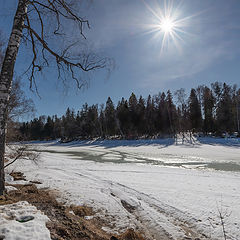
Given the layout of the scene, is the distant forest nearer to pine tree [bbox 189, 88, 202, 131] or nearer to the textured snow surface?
pine tree [bbox 189, 88, 202, 131]

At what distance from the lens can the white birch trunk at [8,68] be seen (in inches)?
123

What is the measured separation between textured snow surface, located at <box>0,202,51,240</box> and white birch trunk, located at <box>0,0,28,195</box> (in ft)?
3.77

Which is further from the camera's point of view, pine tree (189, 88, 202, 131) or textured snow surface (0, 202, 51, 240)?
pine tree (189, 88, 202, 131)

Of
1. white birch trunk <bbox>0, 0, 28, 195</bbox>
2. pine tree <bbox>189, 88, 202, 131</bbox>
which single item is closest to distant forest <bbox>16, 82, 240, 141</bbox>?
pine tree <bbox>189, 88, 202, 131</bbox>

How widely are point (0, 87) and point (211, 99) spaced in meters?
44.8

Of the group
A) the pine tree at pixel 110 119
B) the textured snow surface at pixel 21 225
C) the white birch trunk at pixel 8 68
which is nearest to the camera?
the textured snow surface at pixel 21 225

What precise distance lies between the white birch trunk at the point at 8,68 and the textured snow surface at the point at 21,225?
3.77 ft

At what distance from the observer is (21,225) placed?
6.82 ft

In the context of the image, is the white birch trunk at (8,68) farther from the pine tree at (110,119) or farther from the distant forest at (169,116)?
the pine tree at (110,119)

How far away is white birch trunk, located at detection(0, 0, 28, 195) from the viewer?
10.2ft

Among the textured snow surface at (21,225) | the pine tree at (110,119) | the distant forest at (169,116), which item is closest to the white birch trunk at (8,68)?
the textured snow surface at (21,225)

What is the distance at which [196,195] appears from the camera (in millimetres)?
4973

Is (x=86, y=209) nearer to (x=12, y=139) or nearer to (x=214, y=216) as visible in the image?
(x=214, y=216)

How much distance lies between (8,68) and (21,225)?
9.90 feet
